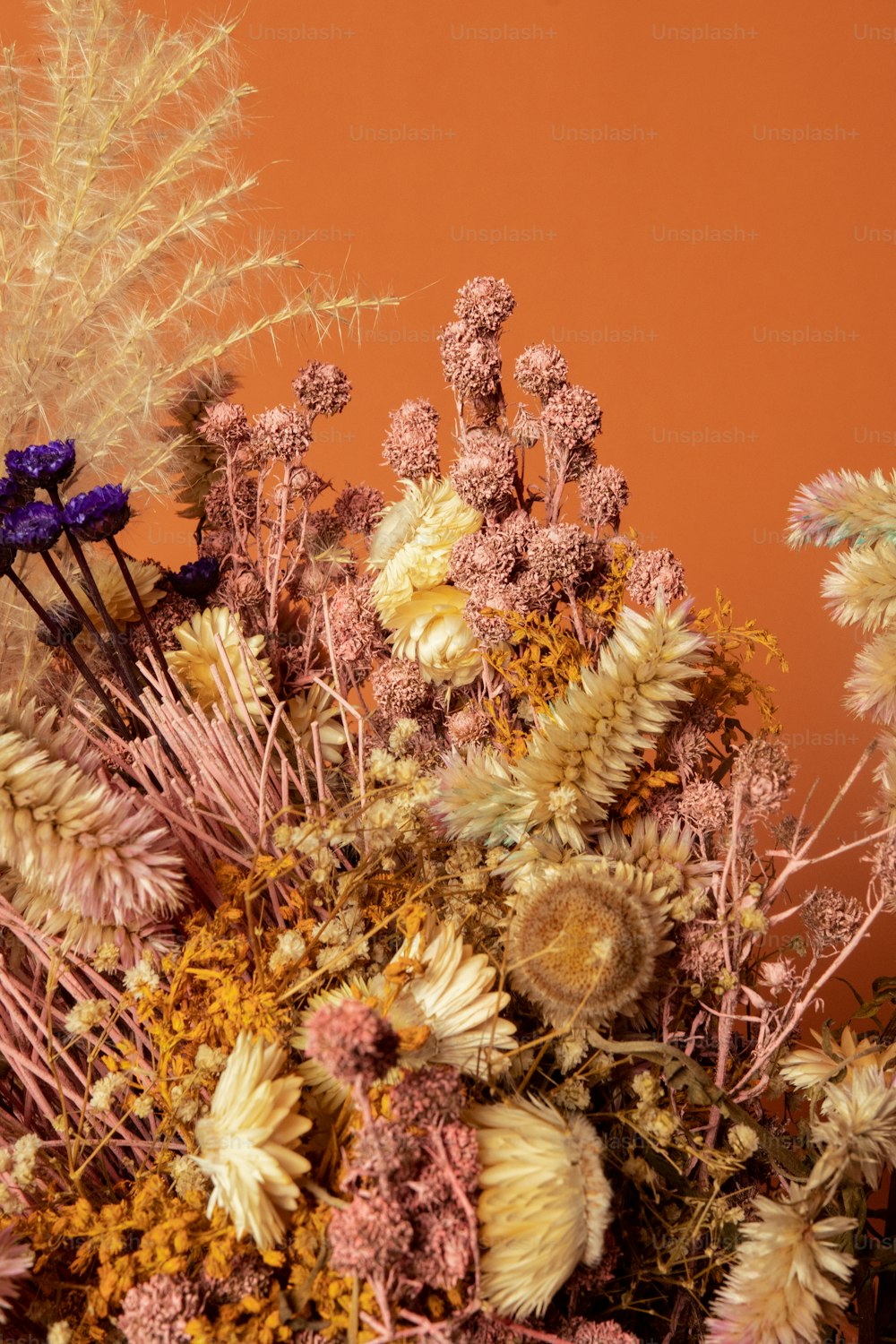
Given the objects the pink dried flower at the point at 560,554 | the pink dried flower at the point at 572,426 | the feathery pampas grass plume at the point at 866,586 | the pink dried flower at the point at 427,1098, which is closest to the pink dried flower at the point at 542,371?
the pink dried flower at the point at 572,426

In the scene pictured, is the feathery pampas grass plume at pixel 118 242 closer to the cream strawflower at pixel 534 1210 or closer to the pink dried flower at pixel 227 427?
the pink dried flower at pixel 227 427

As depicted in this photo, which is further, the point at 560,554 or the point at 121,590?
the point at 121,590

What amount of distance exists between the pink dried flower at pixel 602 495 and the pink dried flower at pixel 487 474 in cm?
5

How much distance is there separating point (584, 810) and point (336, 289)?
0.44 metres

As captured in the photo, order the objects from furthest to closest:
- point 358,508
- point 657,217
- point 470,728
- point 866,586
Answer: point 657,217
point 358,508
point 470,728
point 866,586

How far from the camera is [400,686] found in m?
0.83

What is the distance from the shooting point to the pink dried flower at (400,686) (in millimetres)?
831

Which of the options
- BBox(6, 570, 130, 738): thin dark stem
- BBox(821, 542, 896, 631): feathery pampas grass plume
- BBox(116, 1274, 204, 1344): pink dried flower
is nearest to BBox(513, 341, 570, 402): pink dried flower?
BBox(821, 542, 896, 631): feathery pampas grass plume

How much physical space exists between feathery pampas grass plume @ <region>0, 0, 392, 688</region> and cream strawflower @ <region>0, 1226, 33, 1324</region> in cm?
38

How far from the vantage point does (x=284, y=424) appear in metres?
0.86

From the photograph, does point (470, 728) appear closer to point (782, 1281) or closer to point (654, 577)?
point (654, 577)

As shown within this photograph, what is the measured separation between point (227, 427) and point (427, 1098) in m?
0.51

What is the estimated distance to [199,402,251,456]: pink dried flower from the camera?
2.89ft

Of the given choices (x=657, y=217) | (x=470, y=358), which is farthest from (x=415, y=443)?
(x=657, y=217)
